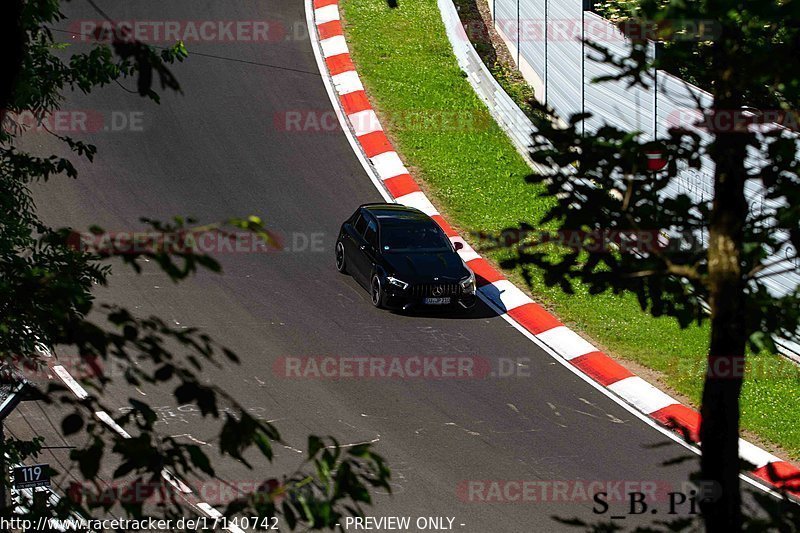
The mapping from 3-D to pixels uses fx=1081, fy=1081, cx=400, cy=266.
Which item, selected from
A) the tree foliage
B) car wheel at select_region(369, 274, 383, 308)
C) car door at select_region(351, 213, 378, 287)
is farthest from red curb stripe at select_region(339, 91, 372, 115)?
the tree foliage

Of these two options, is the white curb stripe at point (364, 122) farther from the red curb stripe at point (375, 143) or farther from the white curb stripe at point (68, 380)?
the white curb stripe at point (68, 380)

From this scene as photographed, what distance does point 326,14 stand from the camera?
26.0m

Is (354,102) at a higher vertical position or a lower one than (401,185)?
higher

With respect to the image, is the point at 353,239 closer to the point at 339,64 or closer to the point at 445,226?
the point at 445,226

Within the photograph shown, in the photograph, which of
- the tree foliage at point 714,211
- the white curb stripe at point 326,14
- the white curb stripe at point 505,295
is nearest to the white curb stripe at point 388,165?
the white curb stripe at point 505,295

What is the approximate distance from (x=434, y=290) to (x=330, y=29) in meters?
10.8

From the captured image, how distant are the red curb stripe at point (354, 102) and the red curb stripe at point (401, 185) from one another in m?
2.51

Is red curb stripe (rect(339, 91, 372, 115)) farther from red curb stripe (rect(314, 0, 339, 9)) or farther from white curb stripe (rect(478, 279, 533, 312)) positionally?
white curb stripe (rect(478, 279, 533, 312))

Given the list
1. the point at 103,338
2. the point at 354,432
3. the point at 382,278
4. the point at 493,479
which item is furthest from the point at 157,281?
the point at 103,338

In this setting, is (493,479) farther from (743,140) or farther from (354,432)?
(743,140)

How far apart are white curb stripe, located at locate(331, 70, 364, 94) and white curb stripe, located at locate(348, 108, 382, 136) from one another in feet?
2.96

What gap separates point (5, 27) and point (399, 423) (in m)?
10.7

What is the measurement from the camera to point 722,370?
4.74 metres

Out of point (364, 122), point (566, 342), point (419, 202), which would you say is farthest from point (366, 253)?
point (364, 122)
